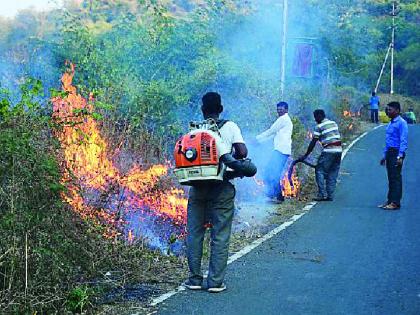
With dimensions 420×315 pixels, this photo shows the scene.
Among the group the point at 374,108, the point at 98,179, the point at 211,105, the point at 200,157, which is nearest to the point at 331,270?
the point at 200,157

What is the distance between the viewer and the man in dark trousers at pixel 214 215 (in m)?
6.69

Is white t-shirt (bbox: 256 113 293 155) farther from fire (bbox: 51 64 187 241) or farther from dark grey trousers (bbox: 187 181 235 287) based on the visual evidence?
dark grey trousers (bbox: 187 181 235 287)

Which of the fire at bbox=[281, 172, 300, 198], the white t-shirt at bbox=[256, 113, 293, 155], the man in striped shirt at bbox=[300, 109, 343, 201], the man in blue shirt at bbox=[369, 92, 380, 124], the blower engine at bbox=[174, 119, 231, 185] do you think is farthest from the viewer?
the man in blue shirt at bbox=[369, 92, 380, 124]

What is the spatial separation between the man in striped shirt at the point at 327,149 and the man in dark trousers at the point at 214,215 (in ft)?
20.7

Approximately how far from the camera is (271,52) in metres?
25.4

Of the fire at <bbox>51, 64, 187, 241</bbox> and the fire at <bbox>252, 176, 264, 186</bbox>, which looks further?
the fire at <bbox>252, 176, 264, 186</bbox>

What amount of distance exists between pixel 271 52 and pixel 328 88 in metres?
6.01

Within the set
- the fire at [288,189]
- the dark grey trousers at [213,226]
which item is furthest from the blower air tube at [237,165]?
the fire at [288,189]

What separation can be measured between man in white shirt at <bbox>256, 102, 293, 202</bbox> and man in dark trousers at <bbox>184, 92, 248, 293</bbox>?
18.1ft

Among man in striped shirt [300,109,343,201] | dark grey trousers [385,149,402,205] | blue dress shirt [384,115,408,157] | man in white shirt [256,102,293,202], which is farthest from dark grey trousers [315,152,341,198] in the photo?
blue dress shirt [384,115,408,157]

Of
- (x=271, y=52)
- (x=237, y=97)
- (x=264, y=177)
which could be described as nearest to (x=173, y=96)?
(x=264, y=177)

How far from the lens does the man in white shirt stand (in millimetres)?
12328

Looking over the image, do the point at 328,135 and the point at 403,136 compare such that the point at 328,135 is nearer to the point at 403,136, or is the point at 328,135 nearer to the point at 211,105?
the point at 403,136

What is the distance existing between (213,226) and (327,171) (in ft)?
21.8
